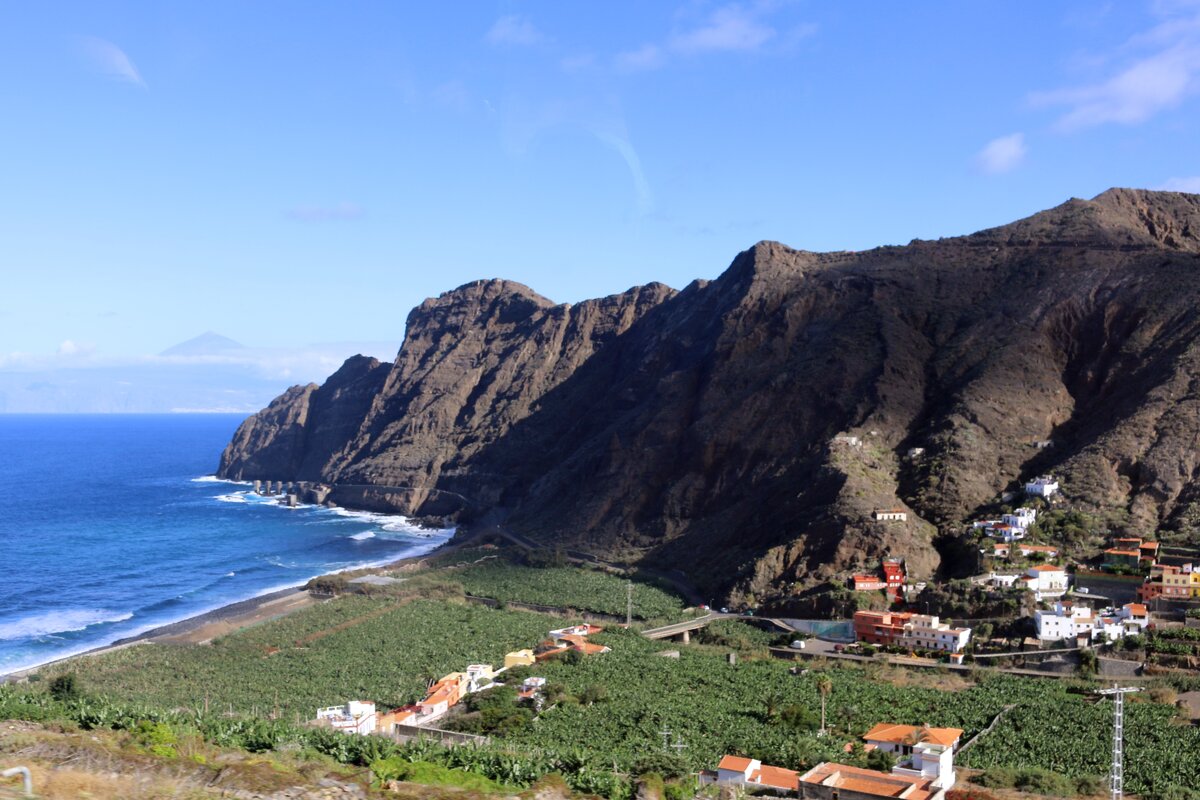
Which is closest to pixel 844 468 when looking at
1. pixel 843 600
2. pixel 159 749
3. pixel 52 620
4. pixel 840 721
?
pixel 843 600

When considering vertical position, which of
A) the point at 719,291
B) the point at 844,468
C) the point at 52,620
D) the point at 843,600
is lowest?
the point at 52,620

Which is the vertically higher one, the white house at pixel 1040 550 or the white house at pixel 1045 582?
the white house at pixel 1040 550

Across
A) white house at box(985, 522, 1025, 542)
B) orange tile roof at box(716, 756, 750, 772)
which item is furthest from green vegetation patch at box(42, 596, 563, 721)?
white house at box(985, 522, 1025, 542)

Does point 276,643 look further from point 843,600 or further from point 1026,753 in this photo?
point 1026,753

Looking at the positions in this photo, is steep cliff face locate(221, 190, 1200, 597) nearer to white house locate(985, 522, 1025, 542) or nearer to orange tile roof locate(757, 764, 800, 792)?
white house locate(985, 522, 1025, 542)

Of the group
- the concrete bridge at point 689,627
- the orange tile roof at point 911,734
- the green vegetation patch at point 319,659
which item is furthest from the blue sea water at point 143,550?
the orange tile roof at point 911,734

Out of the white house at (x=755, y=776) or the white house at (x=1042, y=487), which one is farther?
the white house at (x=1042, y=487)

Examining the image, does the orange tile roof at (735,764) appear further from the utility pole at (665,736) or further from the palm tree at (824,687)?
the palm tree at (824,687)

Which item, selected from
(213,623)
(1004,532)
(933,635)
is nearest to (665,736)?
(933,635)
